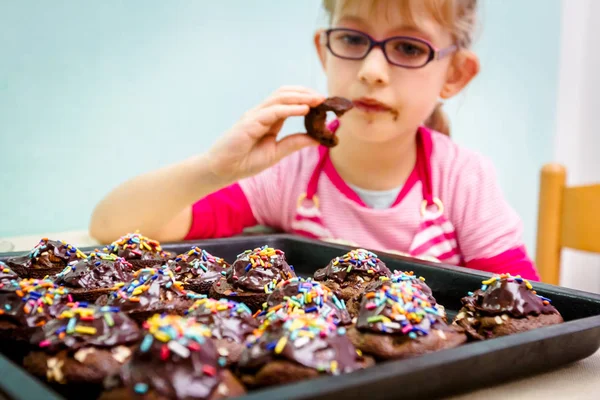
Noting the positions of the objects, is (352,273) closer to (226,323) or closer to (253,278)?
(253,278)

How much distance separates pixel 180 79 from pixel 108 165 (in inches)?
16.2

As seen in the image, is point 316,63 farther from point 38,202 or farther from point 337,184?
point 38,202

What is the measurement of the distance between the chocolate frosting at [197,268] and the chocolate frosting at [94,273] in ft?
0.40

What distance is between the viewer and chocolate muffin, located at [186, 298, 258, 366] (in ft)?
3.22

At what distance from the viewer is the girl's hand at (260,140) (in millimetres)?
1843

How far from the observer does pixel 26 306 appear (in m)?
1.06

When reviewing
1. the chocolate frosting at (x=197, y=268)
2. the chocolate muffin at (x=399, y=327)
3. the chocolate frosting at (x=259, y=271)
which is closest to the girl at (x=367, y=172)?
the chocolate frosting at (x=197, y=268)

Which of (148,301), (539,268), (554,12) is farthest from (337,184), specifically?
(554,12)

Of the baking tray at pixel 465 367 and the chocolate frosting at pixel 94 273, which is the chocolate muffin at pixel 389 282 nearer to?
the baking tray at pixel 465 367

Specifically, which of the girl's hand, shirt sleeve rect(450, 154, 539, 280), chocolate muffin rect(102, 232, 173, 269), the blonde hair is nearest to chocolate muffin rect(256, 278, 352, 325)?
chocolate muffin rect(102, 232, 173, 269)

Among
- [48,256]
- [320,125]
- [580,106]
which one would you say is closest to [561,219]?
[320,125]

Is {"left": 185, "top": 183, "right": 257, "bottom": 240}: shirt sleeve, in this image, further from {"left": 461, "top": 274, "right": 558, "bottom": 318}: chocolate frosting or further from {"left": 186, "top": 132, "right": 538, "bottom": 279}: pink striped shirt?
{"left": 461, "top": 274, "right": 558, "bottom": 318}: chocolate frosting

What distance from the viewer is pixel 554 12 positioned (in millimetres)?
3400

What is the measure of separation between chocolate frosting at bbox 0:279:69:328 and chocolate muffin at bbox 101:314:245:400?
31 centimetres
